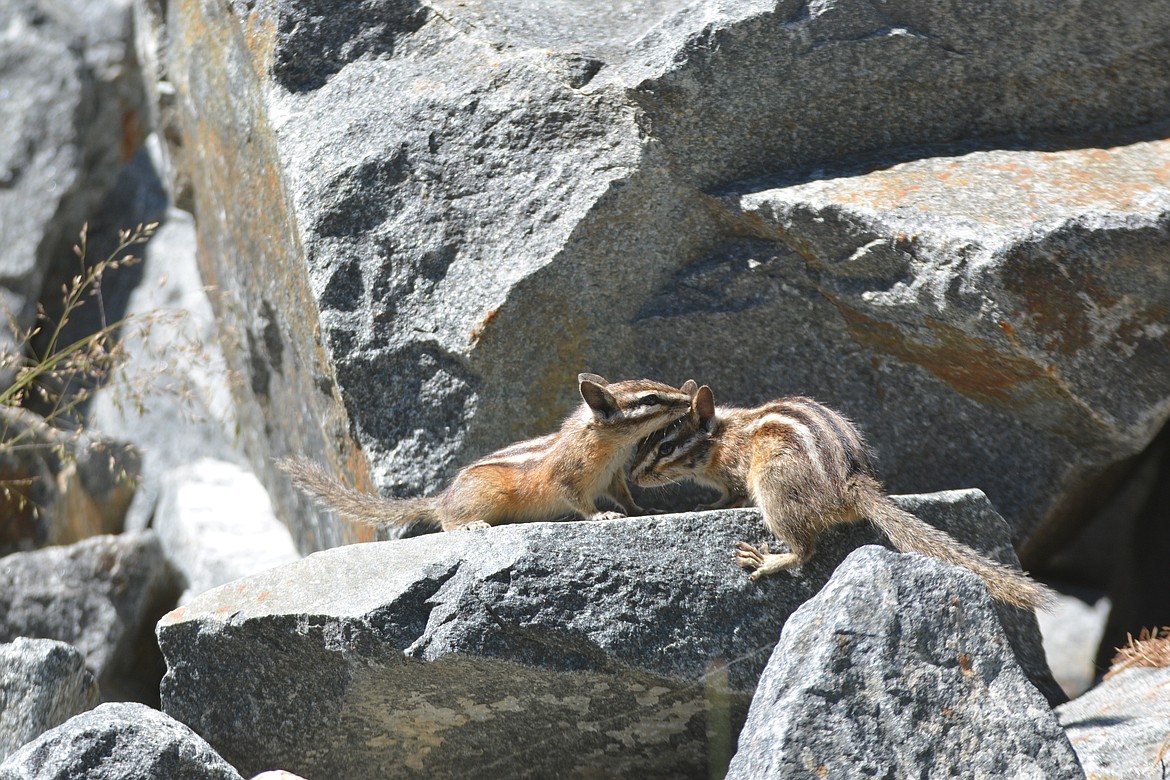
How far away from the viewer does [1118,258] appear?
17.6ft

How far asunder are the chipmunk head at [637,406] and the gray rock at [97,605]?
3114 mm

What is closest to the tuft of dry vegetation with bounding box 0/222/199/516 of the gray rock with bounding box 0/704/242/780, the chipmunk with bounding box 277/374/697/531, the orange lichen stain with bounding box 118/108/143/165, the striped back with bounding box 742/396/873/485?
the chipmunk with bounding box 277/374/697/531

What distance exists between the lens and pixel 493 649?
4.50 meters

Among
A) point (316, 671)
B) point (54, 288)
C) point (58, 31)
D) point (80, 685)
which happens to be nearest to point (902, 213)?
point (316, 671)

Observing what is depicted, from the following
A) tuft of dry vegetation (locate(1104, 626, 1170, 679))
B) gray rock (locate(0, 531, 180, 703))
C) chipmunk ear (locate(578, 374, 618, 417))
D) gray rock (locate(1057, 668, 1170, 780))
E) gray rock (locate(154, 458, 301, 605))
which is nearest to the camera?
gray rock (locate(1057, 668, 1170, 780))

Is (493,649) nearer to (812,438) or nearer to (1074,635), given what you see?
(812,438)

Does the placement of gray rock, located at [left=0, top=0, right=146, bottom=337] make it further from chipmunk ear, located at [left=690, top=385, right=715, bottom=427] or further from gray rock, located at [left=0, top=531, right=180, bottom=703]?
chipmunk ear, located at [left=690, top=385, right=715, bottom=427]

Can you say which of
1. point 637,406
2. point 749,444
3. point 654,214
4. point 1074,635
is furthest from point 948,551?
point 1074,635

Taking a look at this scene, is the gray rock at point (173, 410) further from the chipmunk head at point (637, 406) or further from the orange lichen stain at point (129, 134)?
the chipmunk head at point (637, 406)

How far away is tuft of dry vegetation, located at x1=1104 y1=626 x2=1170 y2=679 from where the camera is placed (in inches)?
217

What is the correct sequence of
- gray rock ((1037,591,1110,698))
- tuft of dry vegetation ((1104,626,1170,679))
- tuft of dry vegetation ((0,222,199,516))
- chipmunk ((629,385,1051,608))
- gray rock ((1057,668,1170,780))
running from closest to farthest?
1. gray rock ((1057,668,1170,780))
2. chipmunk ((629,385,1051,608))
3. tuft of dry vegetation ((1104,626,1170,679))
4. tuft of dry vegetation ((0,222,199,516))
5. gray rock ((1037,591,1110,698))

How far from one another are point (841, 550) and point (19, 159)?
28.2 ft

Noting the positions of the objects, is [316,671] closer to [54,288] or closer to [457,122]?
[457,122]

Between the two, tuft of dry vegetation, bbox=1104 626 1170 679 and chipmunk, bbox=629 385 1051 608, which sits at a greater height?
chipmunk, bbox=629 385 1051 608
